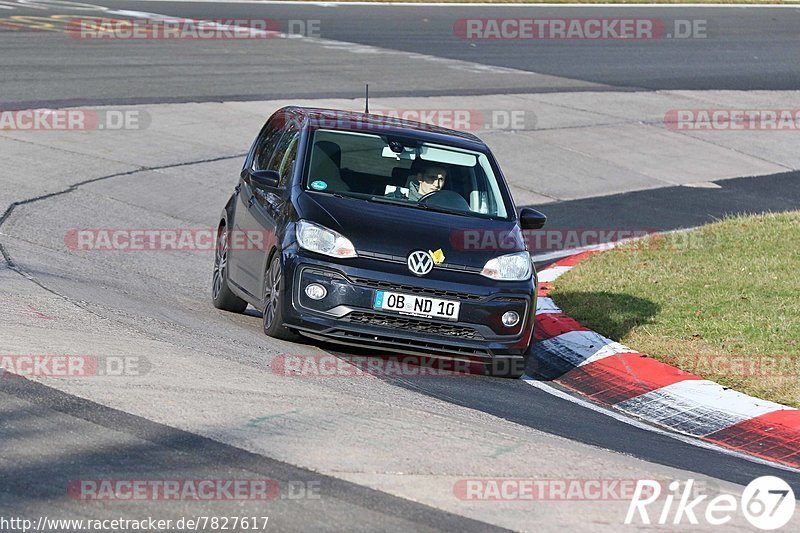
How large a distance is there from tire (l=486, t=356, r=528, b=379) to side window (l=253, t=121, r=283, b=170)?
8.56ft

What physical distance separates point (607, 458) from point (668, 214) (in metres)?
10.6

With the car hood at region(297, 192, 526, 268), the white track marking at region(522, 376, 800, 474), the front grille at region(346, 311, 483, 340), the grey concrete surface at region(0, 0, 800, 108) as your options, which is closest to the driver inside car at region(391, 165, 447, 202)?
the car hood at region(297, 192, 526, 268)

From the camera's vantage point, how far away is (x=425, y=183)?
386 inches

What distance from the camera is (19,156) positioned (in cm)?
1542

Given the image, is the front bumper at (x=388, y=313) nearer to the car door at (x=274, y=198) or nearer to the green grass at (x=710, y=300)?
the car door at (x=274, y=198)

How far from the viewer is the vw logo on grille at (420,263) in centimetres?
873

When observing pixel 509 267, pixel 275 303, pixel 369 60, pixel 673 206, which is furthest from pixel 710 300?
pixel 369 60

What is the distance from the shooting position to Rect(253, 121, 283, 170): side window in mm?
10656

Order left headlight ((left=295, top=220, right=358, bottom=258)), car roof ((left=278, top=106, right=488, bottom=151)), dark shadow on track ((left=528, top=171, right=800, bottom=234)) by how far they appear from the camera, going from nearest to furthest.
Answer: left headlight ((left=295, top=220, right=358, bottom=258))
car roof ((left=278, top=106, right=488, bottom=151))
dark shadow on track ((left=528, top=171, right=800, bottom=234))

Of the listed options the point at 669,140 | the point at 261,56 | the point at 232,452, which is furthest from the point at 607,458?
the point at 261,56

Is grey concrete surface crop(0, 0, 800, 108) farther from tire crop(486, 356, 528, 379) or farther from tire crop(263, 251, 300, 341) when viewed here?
tire crop(486, 356, 528, 379)

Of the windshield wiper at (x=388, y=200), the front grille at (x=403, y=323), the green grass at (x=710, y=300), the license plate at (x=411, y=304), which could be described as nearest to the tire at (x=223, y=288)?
the windshield wiper at (x=388, y=200)

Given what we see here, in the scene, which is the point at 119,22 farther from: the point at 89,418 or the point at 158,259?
the point at 89,418

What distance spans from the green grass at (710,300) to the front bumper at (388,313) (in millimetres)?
1610
